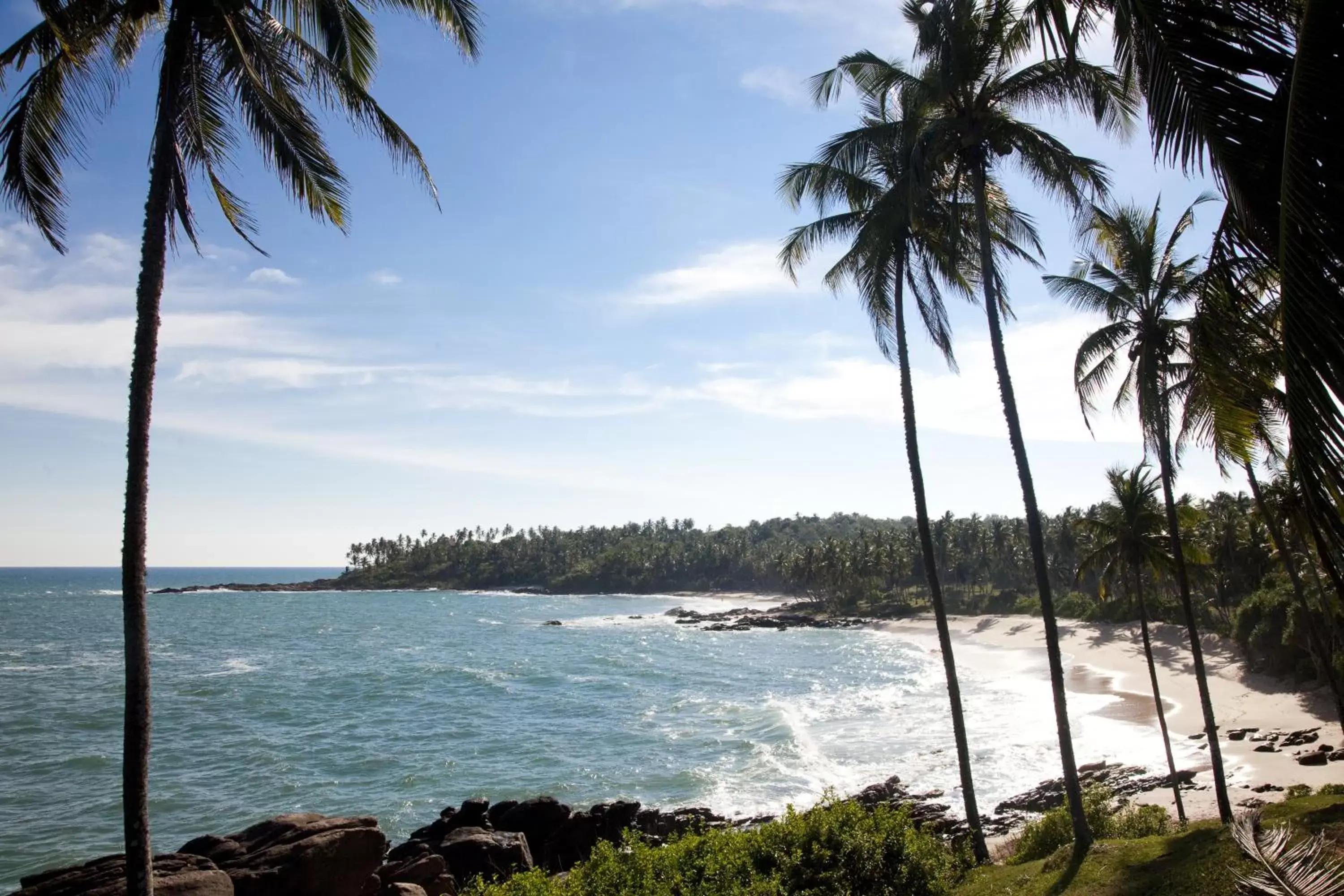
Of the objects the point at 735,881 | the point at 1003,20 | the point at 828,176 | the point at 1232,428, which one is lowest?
the point at 735,881

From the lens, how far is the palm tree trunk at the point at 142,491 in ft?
22.2

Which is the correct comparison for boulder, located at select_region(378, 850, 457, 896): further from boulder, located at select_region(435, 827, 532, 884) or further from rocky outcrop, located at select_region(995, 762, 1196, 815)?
rocky outcrop, located at select_region(995, 762, 1196, 815)

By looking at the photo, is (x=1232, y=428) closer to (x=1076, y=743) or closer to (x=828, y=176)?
(x=828, y=176)

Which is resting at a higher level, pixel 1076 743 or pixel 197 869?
pixel 197 869

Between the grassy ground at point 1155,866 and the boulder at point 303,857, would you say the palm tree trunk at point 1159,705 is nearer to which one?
the grassy ground at point 1155,866

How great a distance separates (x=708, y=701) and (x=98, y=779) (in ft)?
89.0

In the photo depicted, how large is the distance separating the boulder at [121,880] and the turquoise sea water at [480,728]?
8.76 metres

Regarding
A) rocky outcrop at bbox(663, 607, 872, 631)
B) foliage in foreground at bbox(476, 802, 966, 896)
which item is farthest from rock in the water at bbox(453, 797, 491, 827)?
rocky outcrop at bbox(663, 607, 872, 631)

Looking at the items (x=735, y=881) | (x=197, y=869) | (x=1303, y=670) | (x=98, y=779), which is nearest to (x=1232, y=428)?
(x=735, y=881)

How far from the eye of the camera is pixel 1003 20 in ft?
41.5

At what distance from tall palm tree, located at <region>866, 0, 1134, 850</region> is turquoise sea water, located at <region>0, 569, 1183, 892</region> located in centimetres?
1424

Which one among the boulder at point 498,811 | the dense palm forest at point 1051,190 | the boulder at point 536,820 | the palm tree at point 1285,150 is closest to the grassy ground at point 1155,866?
the dense palm forest at point 1051,190

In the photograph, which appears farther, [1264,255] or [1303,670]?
[1303,670]

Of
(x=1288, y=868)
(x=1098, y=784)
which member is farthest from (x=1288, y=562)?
(x=1288, y=868)
